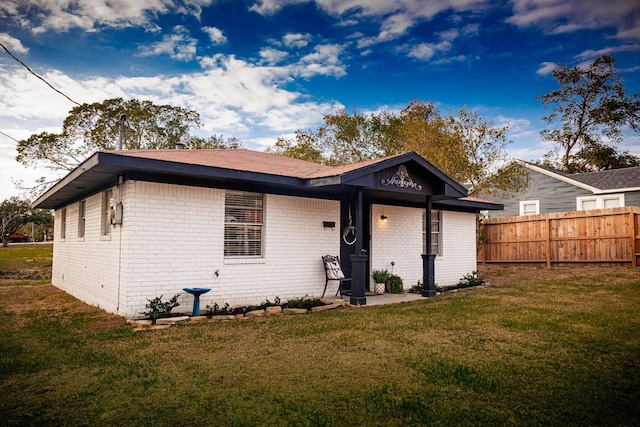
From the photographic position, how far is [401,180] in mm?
8383

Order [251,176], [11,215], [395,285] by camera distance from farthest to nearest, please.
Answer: [11,215]
[395,285]
[251,176]

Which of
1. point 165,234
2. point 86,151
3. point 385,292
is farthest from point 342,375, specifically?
point 86,151

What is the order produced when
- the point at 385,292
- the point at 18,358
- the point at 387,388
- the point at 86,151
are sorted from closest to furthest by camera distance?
1. the point at 387,388
2. the point at 18,358
3. the point at 385,292
4. the point at 86,151

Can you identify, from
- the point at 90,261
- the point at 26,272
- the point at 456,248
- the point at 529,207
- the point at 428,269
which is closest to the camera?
the point at 90,261

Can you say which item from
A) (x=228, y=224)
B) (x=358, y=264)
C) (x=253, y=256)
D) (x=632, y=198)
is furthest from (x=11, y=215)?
(x=632, y=198)

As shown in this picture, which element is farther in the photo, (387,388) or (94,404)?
(387,388)

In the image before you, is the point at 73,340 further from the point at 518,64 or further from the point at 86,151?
the point at 86,151

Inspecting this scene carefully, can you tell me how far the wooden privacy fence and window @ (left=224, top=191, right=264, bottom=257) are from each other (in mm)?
10566

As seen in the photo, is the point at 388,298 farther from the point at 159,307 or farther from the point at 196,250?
the point at 159,307

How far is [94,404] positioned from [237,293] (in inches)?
165

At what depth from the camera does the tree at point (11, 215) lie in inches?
1455

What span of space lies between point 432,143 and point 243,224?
11.6 m

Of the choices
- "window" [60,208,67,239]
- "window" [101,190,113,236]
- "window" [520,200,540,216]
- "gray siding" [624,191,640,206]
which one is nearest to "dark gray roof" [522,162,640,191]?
"gray siding" [624,191,640,206]

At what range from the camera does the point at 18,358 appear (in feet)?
14.3
